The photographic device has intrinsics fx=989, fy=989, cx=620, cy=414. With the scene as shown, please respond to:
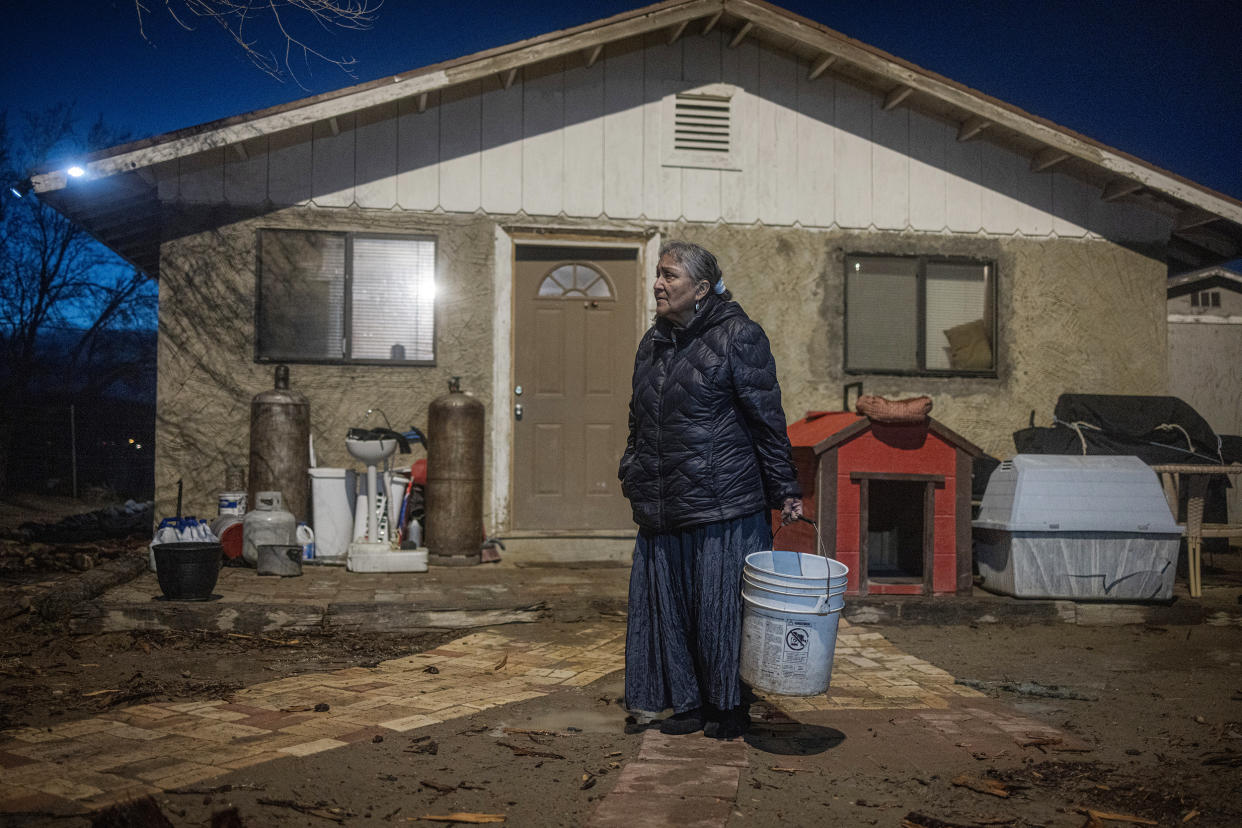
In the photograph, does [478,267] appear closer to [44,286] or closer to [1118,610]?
[1118,610]

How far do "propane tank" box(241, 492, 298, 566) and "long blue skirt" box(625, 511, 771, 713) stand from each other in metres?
4.26

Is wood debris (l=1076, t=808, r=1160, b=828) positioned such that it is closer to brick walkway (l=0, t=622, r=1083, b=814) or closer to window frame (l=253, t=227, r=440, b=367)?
brick walkway (l=0, t=622, r=1083, b=814)

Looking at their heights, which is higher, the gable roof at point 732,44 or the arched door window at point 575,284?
the gable roof at point 732,44

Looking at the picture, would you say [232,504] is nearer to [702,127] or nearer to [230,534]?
[230,534]

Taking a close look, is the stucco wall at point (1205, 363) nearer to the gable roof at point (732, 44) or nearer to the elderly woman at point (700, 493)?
the gable roof at point (732, 44)

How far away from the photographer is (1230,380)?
1495 centimetres

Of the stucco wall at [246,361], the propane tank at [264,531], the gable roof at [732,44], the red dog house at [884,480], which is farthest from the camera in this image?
the stucco wall at [246,361]

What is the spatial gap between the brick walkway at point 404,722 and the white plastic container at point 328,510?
2553mm

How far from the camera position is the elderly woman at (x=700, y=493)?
12.6 feet

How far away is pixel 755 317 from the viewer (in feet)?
29.6

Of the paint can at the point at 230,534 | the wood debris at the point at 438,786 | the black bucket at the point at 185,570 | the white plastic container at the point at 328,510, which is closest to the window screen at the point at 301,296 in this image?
the white plastic container at the point at 328,510

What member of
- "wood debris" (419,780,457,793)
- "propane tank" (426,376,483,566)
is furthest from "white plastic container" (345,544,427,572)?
"wood debris" (419,780,457,793)

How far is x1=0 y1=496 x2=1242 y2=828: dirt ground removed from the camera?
3051mm

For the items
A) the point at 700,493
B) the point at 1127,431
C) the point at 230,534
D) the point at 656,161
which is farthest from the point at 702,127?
the point at 700,493
